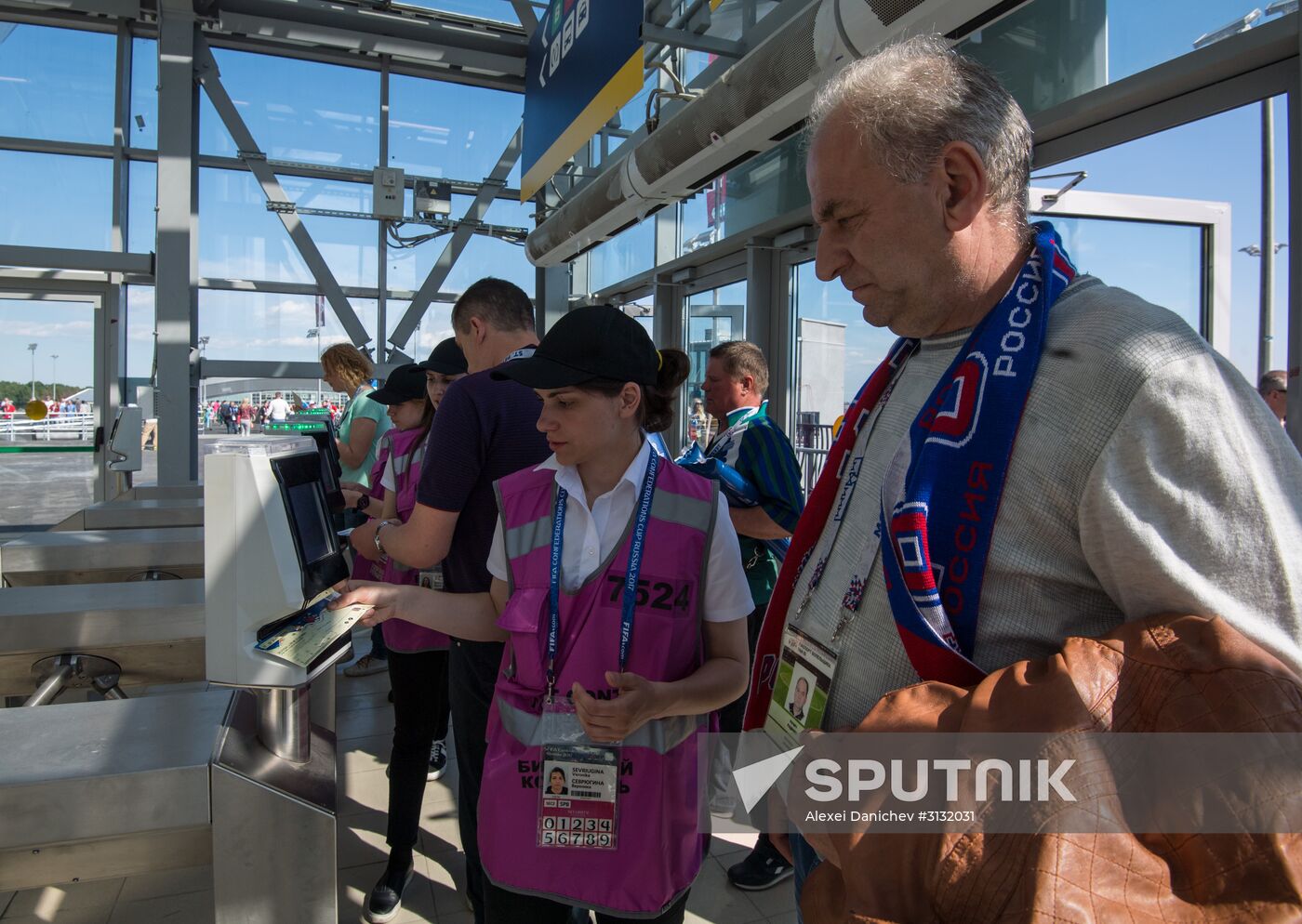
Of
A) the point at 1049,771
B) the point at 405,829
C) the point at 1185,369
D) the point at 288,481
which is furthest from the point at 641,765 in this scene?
the point at 405,829

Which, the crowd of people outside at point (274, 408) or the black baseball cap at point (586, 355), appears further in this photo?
the crowd of people outside at point (274, 408)

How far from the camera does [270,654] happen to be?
45.0 inches

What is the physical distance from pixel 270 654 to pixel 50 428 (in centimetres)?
704

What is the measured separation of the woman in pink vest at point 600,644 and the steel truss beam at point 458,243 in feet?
20.5

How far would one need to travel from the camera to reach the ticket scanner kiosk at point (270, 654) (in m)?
1.12

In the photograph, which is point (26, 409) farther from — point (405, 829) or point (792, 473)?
point (792, 473)

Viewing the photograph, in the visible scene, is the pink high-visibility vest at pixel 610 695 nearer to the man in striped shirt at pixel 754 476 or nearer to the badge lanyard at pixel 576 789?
the badge lanyard at pixel 576 789

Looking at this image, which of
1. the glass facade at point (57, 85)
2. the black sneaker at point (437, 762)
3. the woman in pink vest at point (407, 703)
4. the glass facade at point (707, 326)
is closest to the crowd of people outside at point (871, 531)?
the woman in pink vest at point (407, 703)

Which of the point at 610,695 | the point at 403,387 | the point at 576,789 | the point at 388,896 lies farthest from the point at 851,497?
the point at 403,387

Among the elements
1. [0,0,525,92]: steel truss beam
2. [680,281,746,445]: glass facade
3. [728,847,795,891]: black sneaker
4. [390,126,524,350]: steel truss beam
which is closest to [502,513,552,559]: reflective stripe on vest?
[728,847,795,891]: black sneaker

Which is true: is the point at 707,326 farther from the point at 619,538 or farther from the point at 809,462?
the point at 619,538

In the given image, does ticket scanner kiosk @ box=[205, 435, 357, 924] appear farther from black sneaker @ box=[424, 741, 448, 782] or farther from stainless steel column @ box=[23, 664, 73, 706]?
black sneaker @ box=[424, 741, 448, 782]

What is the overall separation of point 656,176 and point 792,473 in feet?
6.04

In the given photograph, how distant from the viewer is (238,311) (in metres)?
7.18
